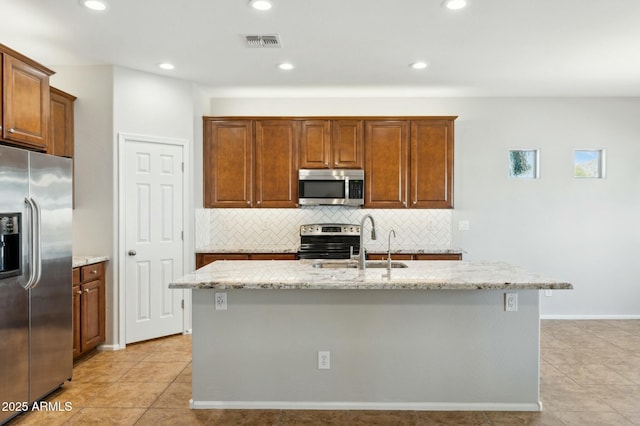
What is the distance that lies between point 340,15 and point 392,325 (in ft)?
7.37

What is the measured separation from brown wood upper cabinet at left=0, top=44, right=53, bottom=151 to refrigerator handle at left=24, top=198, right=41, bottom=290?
50 centimetres

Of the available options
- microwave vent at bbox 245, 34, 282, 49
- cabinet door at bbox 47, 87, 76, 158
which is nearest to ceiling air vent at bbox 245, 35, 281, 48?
microwave vent at bbox 245, 34, 282, 49

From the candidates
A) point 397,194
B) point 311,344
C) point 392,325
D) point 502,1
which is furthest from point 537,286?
point 397,194

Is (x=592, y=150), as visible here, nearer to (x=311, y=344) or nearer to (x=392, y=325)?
(x=392, y=325)

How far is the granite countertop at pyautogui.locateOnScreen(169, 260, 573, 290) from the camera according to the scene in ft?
8.29

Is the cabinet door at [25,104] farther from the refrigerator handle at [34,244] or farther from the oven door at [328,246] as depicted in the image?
the oven door at [328,246]

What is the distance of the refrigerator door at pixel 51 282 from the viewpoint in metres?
2.86

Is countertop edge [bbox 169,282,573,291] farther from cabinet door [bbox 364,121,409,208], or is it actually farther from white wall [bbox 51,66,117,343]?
cabinet door [bbox 364,121,409,208]

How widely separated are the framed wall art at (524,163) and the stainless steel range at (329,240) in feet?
7.21

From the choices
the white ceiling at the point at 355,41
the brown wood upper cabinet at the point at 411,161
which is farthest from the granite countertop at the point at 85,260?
the brown wood upper cabinet at the point at 411,161

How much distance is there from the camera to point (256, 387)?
9.36 ft

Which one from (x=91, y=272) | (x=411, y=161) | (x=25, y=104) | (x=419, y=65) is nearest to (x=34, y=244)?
(x=25, y=104)

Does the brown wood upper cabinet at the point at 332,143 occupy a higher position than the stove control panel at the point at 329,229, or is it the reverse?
the brown wood upper cabinet at the point at 332,143

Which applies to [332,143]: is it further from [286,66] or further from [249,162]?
[286,66]
